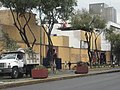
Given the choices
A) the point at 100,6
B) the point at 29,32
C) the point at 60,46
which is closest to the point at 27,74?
the point at 29,32

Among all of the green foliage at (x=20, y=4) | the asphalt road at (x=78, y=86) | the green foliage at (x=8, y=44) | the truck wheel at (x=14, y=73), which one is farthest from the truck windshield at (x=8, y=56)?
A: the asphalt road at (x=78, y=86)

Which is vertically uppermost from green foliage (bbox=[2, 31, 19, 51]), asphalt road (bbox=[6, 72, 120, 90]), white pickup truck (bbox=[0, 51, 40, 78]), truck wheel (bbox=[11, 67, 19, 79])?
green foliage (bbox=[2, 31, 19, 51])

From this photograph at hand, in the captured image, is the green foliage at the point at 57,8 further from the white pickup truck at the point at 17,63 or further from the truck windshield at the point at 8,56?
the truck windshield at the point at 8,56

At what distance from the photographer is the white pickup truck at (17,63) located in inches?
1271

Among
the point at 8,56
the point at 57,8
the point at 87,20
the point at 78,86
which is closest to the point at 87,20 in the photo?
the point at 87,20

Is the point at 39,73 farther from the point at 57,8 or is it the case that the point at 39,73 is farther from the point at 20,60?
the point at 57,8

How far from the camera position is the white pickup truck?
3228cm

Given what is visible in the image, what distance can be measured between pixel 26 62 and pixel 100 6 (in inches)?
3184

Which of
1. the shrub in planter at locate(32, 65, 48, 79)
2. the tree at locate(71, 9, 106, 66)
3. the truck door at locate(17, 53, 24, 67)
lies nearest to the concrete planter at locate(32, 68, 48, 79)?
the shrub in planter at locate(32, 65, 48, 79)

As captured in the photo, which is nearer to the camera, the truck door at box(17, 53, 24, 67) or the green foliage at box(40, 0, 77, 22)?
the truck door at box(17, 53, 24, 67)

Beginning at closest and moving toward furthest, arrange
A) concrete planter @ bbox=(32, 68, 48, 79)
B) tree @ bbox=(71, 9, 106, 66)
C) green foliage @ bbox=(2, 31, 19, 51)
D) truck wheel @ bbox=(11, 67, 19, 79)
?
concrete planter @ bbox=(32, 68, 48, 79)
truck wheel @ bbox=(11, 67, 19, 79)
green foliage @ bbox=(2, 31, 19, 51)
tree @ bbox=(71, 9, 106, 66)

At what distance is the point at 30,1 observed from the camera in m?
37.5

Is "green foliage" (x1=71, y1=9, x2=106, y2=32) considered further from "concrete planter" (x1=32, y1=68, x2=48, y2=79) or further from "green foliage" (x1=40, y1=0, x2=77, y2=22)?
"concrete planter" (x1=32, y1=68, x2=48, y2=79)

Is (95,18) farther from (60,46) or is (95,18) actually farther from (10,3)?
(10,3)
